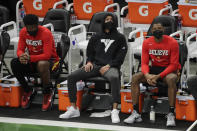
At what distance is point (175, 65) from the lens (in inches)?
291

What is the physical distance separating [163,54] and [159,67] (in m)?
0.19

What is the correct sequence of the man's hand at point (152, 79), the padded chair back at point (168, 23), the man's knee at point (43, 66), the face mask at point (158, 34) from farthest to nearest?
the padded chair back at point (168, 23), the man's knee at point (43, 66), the face mask at point (158, 34), the man's hand at point (152, 79)

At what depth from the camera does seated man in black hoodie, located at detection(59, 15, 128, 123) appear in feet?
24.8

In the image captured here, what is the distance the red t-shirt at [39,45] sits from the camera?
26.3 ft

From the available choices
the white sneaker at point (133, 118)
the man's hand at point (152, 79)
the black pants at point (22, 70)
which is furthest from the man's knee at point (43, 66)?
the man's hand at point (152, 79)

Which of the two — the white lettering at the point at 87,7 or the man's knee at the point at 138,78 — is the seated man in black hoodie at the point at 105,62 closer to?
the man's knee at the point at 138,78

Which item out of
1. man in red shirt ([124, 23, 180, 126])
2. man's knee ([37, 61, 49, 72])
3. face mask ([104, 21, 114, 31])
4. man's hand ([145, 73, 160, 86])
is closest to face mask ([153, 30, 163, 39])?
man in red shirt ([124, 23, 180, 126])

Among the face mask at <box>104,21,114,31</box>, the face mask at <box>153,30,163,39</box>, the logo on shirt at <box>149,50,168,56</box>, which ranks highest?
the face mask at <box>104,21,114,31</box>

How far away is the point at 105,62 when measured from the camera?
7.84m

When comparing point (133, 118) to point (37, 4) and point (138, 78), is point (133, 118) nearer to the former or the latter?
point (138, 78)

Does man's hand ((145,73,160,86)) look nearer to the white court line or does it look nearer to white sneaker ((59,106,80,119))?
the white court line

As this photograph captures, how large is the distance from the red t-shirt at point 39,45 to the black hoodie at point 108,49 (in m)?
0.56

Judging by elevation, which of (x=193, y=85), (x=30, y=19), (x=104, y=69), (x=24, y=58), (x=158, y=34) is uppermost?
(x=30, y=19)

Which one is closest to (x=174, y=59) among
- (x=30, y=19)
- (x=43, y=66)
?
(x=43, y=66)
